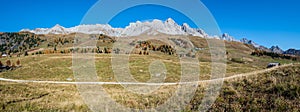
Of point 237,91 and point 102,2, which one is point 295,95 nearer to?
point 237,91

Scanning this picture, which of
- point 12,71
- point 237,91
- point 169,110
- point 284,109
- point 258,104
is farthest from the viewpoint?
point 12,71

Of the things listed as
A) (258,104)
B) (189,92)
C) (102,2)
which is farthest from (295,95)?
(102,2)

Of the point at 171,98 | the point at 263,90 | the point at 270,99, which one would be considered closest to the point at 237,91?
the point at 263,90

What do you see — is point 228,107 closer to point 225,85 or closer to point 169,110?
point 169,110

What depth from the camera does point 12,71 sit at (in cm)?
9950

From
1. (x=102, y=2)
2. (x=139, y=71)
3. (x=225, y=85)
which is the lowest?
(x=139, y=71)

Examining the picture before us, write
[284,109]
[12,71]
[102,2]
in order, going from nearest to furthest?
[284,109] → [102,2] → [12,71]

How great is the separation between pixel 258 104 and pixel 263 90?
2912 millimetres

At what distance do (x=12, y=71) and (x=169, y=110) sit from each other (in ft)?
326

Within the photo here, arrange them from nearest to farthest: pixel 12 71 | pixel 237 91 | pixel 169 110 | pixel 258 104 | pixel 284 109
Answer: pixel 284 109 < pixel 258 104 < pixel 169 110 < pixel 237 91 < pixel 12 71

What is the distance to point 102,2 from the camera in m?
17.7

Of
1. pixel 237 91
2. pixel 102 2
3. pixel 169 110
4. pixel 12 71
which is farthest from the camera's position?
pixel 12 71

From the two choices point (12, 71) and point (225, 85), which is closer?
point (225, 85)

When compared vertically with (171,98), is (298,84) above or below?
above
